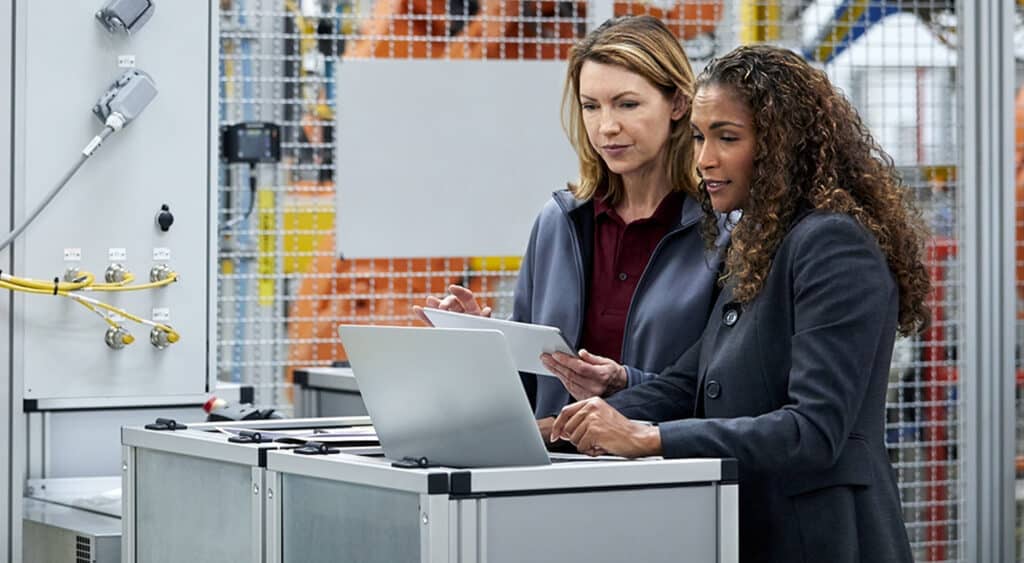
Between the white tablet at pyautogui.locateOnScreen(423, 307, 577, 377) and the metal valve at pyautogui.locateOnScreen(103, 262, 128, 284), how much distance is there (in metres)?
1.07

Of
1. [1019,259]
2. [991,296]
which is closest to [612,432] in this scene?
[991,296]

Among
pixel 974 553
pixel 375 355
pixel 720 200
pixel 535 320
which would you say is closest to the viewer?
pixel 375 355

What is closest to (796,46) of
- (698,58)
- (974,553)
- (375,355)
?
(698,58)

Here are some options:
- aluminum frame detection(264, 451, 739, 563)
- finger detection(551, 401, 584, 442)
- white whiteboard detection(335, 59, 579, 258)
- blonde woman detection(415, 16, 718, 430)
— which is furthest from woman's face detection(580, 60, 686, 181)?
white whiteboard detection(335, 59, 579, 258)

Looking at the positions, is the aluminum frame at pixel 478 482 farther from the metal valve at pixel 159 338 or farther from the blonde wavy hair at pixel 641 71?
the metal valve at pixel 159 338

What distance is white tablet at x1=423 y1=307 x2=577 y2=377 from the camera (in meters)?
2.38

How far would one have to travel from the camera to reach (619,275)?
111 inches

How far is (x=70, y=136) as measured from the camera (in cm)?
335

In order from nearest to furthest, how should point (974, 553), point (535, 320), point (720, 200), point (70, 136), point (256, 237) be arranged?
point (720, 200), point (535, 320), point (70, 136), point (256, 237), point (974, 553)

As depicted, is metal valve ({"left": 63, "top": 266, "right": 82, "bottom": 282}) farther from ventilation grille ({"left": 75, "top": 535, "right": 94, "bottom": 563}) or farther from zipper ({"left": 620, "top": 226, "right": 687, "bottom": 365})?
zipper ({"left": 620, "top": 226, "right": 687, "bottom": 365})

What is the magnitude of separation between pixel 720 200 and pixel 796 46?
275 centimetres

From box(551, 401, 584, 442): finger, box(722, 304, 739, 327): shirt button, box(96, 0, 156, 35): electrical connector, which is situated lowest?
box(551, 401, 584, 442): finger

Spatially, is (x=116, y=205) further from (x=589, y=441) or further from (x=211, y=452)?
(x=589, y=441)

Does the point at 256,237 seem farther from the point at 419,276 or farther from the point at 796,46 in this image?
the point at 796,46
